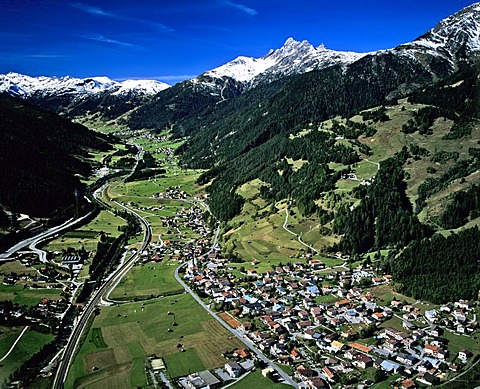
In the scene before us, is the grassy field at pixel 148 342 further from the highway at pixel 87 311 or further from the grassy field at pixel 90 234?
the grassy field at pixel 90 234

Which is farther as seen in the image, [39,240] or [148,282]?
[39,240]

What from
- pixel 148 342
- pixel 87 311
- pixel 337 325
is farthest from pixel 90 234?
pixel 337 325

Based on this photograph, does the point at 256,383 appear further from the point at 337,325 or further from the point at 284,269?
the point at 284,269

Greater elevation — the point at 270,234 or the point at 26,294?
the point at 270,234

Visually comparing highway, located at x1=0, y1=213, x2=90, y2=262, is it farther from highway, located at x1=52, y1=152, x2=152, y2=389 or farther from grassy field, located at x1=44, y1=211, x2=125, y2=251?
highway, located at x1=52, y1=152, x2=152, y2=389

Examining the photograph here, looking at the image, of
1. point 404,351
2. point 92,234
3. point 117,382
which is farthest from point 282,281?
point 92,234

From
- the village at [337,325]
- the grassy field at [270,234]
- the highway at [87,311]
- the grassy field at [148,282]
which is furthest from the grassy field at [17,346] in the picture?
the grassy field at [270,234]
